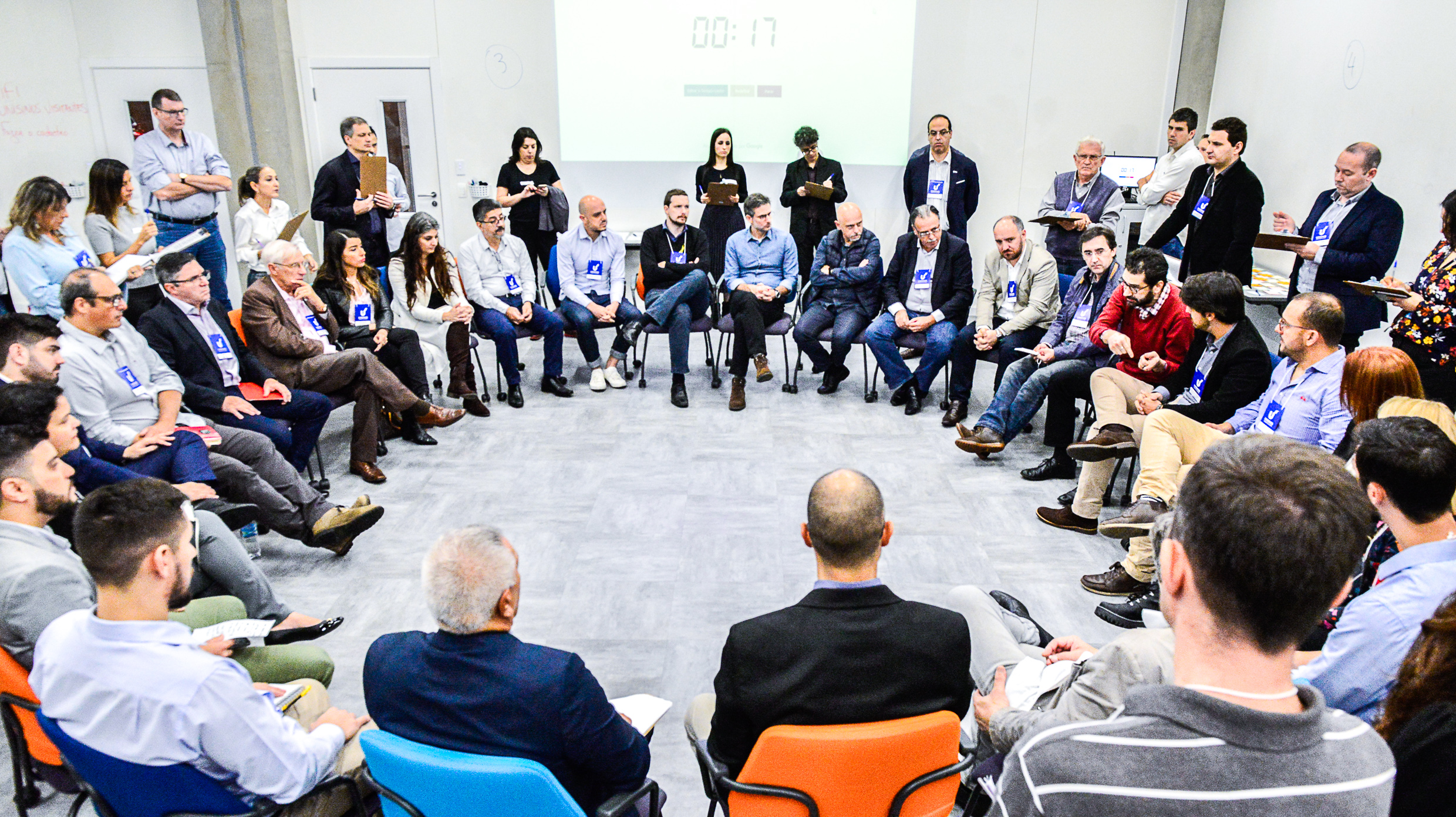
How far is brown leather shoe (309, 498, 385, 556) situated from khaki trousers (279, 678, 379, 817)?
1.38m

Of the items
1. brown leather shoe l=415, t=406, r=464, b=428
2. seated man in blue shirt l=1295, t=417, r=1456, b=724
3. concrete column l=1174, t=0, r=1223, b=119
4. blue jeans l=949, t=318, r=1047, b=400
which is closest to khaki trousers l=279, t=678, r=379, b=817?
seated man in blue shirt l=1295, t=417, r=1456, b=724

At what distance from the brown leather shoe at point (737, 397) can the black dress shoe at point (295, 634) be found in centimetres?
300

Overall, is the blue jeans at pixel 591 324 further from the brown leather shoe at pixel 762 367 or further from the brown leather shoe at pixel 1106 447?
the brown leather shoe at pixel 1106 447

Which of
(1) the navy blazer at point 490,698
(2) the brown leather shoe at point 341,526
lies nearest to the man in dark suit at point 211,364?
(2) the brown leather shoe at point 341,526

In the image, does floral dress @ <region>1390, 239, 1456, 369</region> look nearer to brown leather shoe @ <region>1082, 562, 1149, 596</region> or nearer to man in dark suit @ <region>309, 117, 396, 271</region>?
brown leather shoe @ <region>1082, 562, 1149, 596</region>

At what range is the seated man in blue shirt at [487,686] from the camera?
1632mm

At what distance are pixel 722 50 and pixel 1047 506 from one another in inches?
202

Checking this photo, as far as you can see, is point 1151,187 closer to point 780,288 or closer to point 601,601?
point 780,288

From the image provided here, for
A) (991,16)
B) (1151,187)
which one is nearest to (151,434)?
(1151,187)

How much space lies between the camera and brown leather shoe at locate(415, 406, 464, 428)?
16.4 feet

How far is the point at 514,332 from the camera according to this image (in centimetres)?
573

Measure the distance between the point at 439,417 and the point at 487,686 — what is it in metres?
3.68

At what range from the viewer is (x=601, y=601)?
342cm

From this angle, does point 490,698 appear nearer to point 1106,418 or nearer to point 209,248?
point 1106,418
